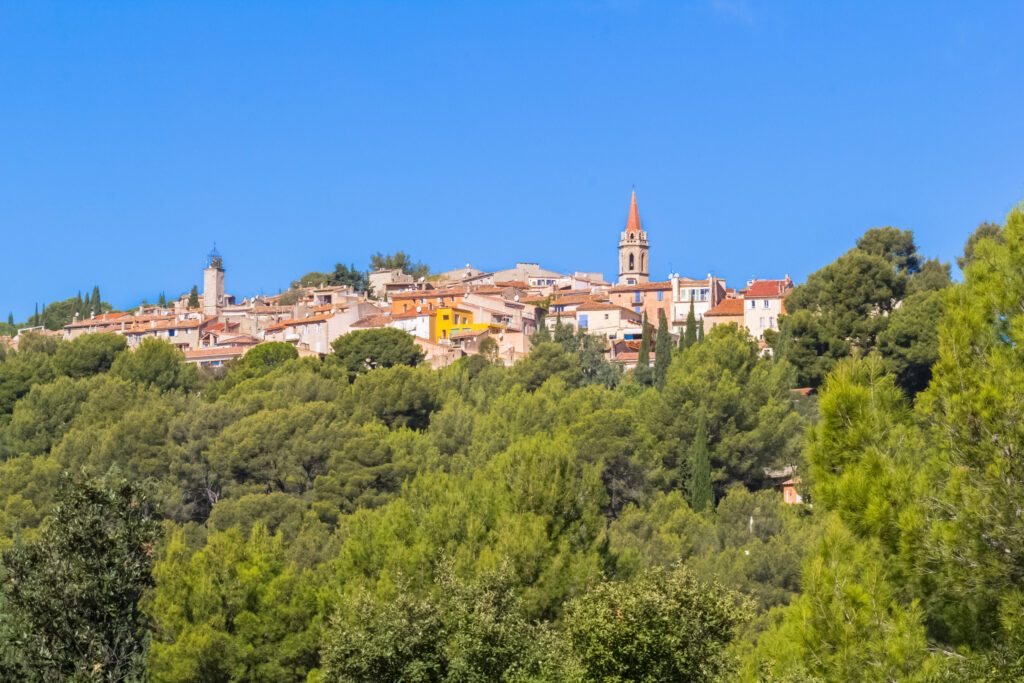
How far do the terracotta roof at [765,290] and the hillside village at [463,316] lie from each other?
0.16 feet

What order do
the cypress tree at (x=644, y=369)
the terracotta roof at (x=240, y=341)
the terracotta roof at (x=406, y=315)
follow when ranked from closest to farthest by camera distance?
the cypress tree at (x=644, y=369), the terracotta roof at (x=406, y=315), the terracotta roof at (x=240, y=341)

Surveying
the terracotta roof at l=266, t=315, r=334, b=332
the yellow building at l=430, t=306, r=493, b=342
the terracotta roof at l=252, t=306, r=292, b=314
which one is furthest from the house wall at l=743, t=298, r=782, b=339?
the terracotta roof at l=252, t=306, r=292, b=314

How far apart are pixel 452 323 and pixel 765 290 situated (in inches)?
605

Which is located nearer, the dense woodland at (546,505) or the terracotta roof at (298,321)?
the dense woodland at (546,505)

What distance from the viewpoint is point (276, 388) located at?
5891 centimetres

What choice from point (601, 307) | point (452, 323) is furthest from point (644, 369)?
point (601, 307)

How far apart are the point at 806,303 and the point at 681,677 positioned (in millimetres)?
41449

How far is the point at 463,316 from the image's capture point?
7838cm

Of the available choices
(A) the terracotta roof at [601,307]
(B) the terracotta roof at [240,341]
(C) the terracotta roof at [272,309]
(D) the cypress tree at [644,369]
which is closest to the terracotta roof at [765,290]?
(A) the terracotta roof at [601,307]

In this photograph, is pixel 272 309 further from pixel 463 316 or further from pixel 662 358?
pixel 662 358

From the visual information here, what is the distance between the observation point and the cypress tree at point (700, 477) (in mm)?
45000

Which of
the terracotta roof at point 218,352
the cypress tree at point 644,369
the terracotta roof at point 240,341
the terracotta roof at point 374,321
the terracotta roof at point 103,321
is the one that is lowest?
the cypress tree at point 644,369

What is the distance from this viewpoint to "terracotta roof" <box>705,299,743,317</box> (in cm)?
7638

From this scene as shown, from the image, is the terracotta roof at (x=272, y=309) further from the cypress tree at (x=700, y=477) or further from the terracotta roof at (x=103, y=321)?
the cypress tree at (x=700, y=477)
